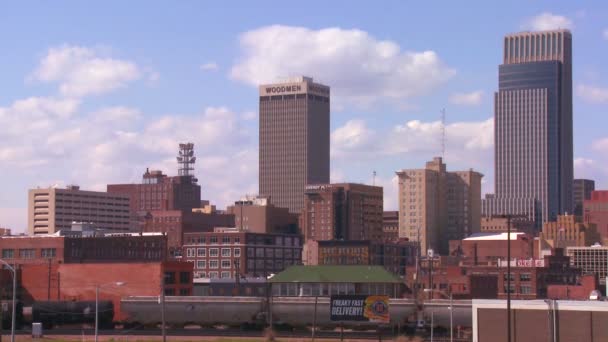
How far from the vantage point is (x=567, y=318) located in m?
94.6

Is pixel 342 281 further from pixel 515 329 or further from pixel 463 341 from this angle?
pixel 515 329

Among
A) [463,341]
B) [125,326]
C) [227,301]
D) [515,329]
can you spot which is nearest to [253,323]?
[227,301]

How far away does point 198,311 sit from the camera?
13738cm

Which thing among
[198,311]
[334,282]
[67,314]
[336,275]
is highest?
[336,275]

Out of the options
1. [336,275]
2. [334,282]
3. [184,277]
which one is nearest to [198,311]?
[334,282]

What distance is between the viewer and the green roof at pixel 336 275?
486 feet

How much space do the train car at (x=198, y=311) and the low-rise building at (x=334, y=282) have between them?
1292 centimetres

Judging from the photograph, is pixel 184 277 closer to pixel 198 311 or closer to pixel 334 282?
pixel 334 282

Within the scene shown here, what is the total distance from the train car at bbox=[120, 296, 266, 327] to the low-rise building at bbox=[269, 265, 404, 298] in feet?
42.4

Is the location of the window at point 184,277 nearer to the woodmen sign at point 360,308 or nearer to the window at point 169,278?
the window at point 169,278

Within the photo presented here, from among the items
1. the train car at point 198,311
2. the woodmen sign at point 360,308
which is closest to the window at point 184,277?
the train car at point 198,311

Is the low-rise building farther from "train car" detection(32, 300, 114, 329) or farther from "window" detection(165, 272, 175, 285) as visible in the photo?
"window" detection(165, 272, 175, 285)

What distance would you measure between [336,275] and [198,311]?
64.5 feet

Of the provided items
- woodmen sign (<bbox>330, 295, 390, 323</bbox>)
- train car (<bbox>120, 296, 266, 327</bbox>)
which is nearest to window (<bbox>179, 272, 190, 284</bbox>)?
train car (<bbox>120, 296, 266, 327</bbox>)
